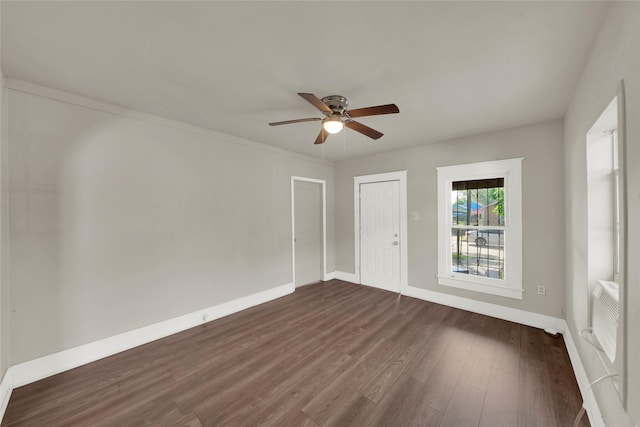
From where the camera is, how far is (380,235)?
14.7ft

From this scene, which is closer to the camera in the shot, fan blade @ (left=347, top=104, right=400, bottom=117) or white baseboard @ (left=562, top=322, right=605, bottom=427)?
white baseboard @ (left=562, top=322, right=605, bottom=427)

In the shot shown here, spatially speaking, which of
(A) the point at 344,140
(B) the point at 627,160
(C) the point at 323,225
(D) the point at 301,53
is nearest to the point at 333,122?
(D) the point at 301,53

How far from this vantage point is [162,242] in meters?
2.77

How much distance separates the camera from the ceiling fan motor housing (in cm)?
216

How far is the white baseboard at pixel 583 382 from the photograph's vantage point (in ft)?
4.99

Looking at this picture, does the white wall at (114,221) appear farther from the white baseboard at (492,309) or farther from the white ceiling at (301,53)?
the white baseboard at (492,309)

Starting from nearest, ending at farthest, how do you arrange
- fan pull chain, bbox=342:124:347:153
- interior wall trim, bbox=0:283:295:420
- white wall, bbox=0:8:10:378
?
white wall, bbox=0:8:10:378
interior wall trim, bbox=0:283:295:420
fan pull chain, bbox=342:124:347:153

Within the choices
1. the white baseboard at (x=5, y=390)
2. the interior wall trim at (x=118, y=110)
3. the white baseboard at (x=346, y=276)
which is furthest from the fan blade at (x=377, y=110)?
the white baseboard at (x=346, y=276)

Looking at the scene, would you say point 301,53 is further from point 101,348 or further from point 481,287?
point 481,287

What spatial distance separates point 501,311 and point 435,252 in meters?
1.08

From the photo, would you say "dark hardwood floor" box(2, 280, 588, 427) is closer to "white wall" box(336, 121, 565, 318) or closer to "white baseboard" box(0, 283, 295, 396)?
"white baseboard" box(0, 283, 295, 396)

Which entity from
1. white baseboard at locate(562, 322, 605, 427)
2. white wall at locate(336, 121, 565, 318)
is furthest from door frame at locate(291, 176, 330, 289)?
white baseboard at locate(562, 322, 605, 427)

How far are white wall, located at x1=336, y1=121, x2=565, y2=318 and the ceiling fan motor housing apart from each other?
7.38ft

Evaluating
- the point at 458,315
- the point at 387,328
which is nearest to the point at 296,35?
the point at 387,328
